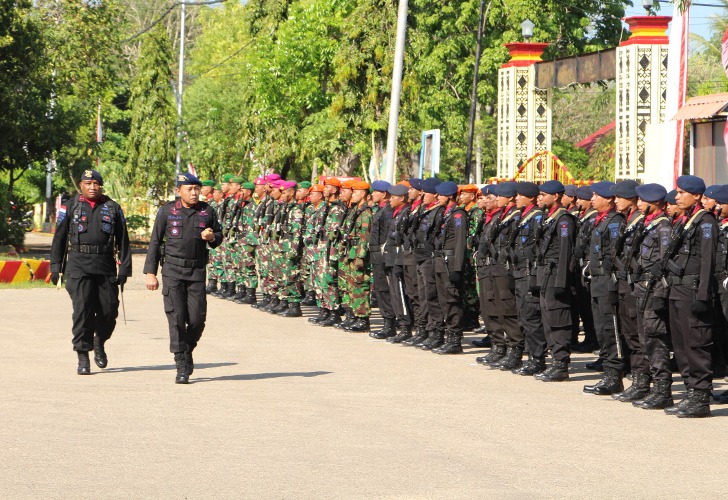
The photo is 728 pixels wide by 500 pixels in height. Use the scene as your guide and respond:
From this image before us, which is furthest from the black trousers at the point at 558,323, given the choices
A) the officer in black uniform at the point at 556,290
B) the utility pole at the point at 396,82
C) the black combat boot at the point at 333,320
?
the utility pole at the point at 396,82

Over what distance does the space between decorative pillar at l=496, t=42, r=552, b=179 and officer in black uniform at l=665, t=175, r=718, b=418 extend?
702 inches

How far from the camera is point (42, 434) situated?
924cm

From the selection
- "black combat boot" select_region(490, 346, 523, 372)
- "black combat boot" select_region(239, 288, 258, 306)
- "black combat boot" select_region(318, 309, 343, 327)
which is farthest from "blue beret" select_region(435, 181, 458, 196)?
"black combat boot" select_region(239, 288, 258, 306)

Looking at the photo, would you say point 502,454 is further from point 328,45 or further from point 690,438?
point 328,45

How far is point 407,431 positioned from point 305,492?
220cm

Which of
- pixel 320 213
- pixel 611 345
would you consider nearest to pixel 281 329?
pixel 320 213

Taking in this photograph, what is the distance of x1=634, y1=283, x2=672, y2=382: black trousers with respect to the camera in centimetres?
1116

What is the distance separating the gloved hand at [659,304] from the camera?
11.1 m

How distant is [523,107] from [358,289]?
12.1 m

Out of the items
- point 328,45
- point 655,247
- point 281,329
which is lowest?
point 281,329

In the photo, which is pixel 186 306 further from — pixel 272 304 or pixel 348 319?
pixel 272 304

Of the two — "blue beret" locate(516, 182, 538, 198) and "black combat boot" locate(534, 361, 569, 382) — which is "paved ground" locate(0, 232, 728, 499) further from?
"blue beret" locate(516, 182, 538, 198)

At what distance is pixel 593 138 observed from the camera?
50.8 m

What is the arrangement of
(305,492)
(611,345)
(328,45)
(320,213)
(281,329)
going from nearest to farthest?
(305,492)
(611,345)
(281,329)
(320,213)
(328,45)
